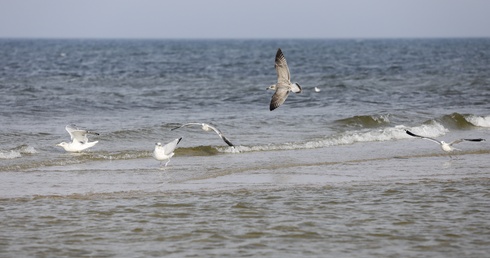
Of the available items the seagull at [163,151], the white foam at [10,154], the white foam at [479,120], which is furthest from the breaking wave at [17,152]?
the white foam at [479,120]

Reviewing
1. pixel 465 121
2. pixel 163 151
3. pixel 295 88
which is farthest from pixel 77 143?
pixel 465 121

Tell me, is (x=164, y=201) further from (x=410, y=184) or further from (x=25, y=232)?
(x=410, y=184)

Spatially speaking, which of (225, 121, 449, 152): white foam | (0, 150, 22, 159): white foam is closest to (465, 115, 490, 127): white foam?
(225, 121, 449, 152): white foam

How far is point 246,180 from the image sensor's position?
1009 cm

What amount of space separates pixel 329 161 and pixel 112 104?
32.2 feet

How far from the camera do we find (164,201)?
8.61m

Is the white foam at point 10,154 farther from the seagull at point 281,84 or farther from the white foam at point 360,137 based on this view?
the seagull at point 281,84

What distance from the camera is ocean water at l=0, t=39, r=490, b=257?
6.93 metres

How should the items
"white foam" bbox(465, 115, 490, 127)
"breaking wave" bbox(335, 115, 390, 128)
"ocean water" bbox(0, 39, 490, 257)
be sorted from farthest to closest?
1. "breaking wave" bbox(335, 115, 390, 128)
2. "white foam" bbox(465, 115, 490, 127)
3. "ocean water" bbox(0, 39, 490, 257)

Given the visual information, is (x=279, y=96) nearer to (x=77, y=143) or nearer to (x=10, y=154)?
(x=77, y=143)

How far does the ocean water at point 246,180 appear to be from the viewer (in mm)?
6926

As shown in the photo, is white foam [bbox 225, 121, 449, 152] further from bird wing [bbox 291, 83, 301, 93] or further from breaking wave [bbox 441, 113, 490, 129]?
bird wing [bbox 291, 83, 301, 93]

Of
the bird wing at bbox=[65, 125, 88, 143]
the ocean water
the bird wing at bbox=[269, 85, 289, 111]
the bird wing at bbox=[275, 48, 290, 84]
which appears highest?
the bird wing at bbox=[275, 48, 290, 84]

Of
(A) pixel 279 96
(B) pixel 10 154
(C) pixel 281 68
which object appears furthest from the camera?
(C) pixel 281 68
